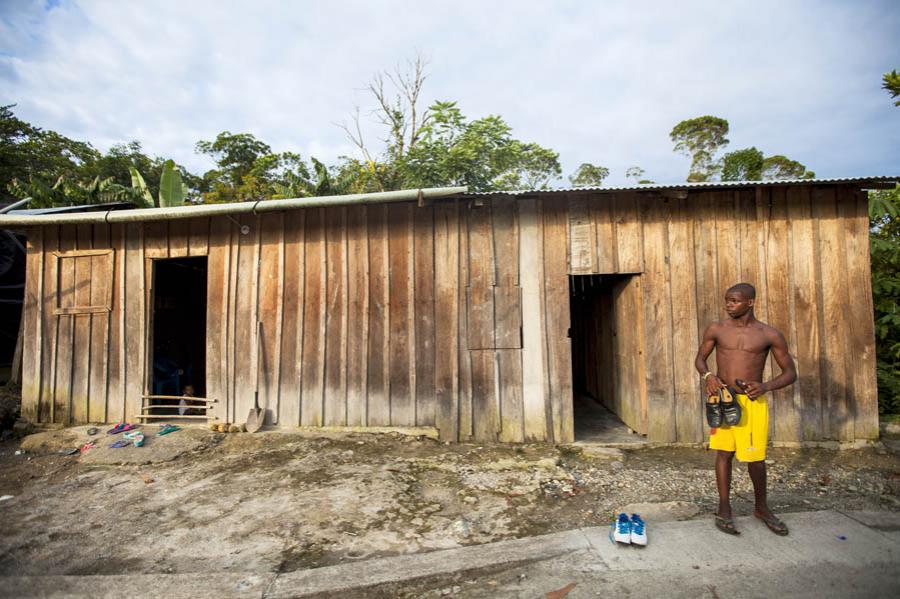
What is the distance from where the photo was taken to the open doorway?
5742 mm

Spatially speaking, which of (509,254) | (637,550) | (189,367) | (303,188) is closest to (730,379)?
(637,550)

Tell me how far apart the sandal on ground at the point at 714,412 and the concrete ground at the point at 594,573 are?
30.2 inches

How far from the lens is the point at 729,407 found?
3.11 meters

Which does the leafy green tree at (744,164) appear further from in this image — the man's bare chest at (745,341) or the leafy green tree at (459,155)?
the man's bare chest at (745,341)

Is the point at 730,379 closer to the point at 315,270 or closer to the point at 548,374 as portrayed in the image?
the point at 548,374

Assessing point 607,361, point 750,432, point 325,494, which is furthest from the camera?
point 607,361

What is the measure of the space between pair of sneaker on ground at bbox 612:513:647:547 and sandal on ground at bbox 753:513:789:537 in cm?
89

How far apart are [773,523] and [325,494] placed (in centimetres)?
357

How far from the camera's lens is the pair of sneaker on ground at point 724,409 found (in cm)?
309

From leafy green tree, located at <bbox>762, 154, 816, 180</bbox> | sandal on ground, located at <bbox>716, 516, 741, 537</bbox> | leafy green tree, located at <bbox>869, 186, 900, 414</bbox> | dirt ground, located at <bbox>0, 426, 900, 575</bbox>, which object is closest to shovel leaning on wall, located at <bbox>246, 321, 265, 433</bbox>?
dirt ground, located at <bbox>0, 426, 900, 575</bbox>

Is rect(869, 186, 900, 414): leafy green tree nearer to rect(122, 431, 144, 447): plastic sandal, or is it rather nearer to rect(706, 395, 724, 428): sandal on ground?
rect(706, 395, 724, 428): sandal on ground

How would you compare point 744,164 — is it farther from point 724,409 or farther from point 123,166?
point 123,166

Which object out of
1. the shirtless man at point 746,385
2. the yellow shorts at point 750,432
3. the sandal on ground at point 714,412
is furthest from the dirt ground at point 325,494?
the sandal on ground at point 714,412

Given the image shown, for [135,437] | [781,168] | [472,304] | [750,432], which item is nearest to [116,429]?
[135,437]
